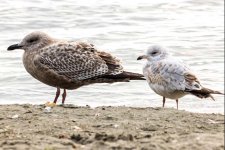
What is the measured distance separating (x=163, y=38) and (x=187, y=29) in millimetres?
1169

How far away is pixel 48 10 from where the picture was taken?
1819cm

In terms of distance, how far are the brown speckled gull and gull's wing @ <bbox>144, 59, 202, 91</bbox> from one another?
542mm

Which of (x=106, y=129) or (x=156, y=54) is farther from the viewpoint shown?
(x=156, y=54)

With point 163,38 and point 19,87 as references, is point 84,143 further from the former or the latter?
point 163,38

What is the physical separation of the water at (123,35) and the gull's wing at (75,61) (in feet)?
3.68

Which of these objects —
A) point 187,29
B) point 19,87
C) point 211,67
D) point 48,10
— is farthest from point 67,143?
point 48,10

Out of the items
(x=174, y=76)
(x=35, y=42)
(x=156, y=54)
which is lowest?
(x=174, y=76)

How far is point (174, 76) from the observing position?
364 inches

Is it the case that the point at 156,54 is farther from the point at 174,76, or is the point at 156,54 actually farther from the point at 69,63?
the point at 69,63

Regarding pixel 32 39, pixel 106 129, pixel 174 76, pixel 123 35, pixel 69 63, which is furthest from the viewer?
pixel 123 35

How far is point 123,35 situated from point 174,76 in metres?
6.67

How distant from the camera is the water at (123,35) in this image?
11.4m

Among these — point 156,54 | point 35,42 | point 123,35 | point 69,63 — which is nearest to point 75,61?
point 69,63

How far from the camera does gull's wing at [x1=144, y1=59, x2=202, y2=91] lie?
9164mm
